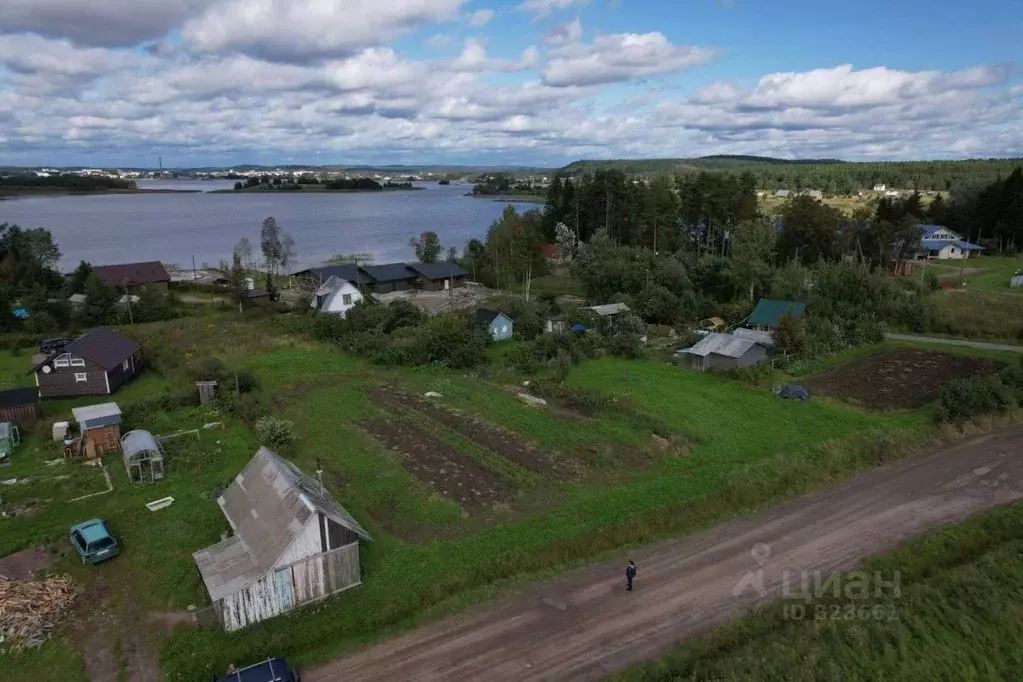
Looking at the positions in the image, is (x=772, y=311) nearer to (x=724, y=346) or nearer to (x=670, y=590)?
(x=724, y=346)

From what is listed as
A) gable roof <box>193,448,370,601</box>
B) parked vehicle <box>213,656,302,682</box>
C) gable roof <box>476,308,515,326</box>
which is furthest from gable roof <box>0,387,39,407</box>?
gable roof <box>476,308,515,326</box>

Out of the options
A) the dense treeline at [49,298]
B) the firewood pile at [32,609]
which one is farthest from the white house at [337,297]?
the firewood pile at [32,609]

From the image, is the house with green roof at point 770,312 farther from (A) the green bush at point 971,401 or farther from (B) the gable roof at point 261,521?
(B) the gable roof at point 261,521

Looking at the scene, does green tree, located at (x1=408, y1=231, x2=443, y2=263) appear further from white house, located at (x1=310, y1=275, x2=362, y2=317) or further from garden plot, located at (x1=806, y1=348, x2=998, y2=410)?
garden plot, located at (x1=806, y1=348, x2=998, y2=410)

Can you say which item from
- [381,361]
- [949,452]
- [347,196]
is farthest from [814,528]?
[347,196]

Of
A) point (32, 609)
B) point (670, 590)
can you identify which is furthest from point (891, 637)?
point (32, 609)

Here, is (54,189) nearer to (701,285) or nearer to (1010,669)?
(701,285)
